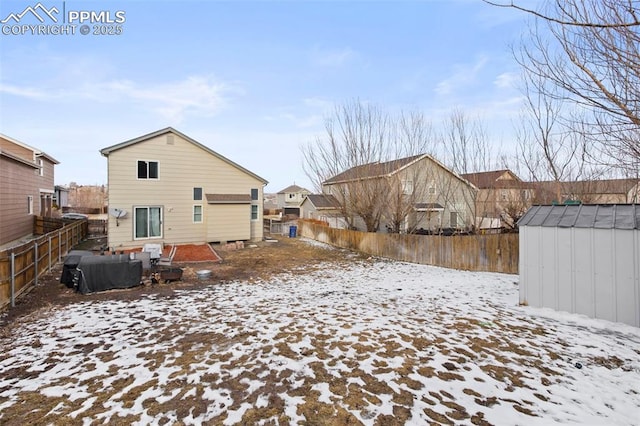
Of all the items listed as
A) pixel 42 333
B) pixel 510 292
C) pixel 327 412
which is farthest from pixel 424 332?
pixel 42 333

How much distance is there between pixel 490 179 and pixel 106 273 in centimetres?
1556

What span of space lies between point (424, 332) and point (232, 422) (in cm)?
368

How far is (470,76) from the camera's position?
10664 millimetres

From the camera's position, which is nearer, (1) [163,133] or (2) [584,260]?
(2) [584,260]

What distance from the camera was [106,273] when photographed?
8383 mm

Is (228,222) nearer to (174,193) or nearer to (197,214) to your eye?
(197,214)

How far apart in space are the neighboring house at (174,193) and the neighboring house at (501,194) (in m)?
12.5

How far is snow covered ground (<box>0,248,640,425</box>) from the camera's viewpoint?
3.21m

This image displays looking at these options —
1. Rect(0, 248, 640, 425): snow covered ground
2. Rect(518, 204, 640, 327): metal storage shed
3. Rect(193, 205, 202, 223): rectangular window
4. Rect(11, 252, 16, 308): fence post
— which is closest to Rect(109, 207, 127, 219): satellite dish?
Rect(193, 205, 202, 223): rectangular window

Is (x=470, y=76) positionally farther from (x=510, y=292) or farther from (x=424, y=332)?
(x=424, y=332)

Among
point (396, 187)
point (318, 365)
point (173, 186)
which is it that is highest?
point (173, 186)

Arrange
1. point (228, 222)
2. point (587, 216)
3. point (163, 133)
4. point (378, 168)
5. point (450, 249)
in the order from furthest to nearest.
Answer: point (228, 222), point (163, 133), point (378, 168), point (450, 249), point (587, 216)

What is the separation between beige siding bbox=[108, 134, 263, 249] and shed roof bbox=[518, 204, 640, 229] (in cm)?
1490

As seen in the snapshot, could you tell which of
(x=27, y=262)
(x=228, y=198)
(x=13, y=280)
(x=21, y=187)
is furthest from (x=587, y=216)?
(x=21, y=187)
